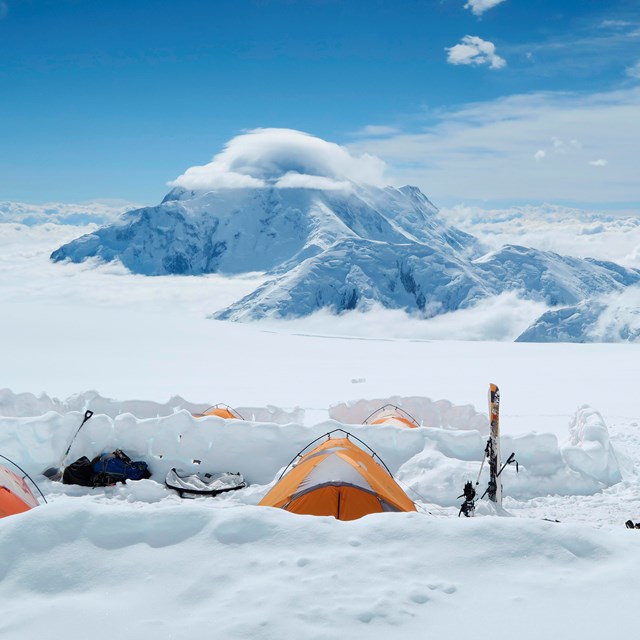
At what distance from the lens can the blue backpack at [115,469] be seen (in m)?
9.34

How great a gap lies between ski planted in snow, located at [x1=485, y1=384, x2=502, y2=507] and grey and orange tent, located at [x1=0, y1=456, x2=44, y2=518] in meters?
6.16

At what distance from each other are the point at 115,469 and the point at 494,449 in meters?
5.97

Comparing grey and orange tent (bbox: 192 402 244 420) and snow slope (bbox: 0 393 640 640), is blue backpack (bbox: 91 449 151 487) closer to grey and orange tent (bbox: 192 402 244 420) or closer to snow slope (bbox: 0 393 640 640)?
grey and orange tent (bbox: 192 402 244 420)

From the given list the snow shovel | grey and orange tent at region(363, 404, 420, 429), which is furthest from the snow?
grey and orange tent at region(363, 404, 420, 429)

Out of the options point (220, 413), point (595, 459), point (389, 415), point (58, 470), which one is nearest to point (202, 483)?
point (58, 470)

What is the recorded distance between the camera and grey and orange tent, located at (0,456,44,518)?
6512 millimetres

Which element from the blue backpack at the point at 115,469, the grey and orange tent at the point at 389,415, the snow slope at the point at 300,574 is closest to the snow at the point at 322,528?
the snow slope at the point at 300,574

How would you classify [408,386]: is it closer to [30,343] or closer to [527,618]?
[527,618]

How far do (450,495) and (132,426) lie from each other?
5496 mm

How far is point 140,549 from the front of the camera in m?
4.00

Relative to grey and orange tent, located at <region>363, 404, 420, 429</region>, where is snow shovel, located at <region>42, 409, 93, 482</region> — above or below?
below

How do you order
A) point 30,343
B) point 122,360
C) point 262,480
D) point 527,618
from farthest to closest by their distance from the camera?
point 30,343, point 122,360, point 262,480, point 527,618

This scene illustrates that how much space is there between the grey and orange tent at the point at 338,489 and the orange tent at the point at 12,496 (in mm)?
2826

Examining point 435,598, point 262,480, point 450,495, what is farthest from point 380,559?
point 262,480
